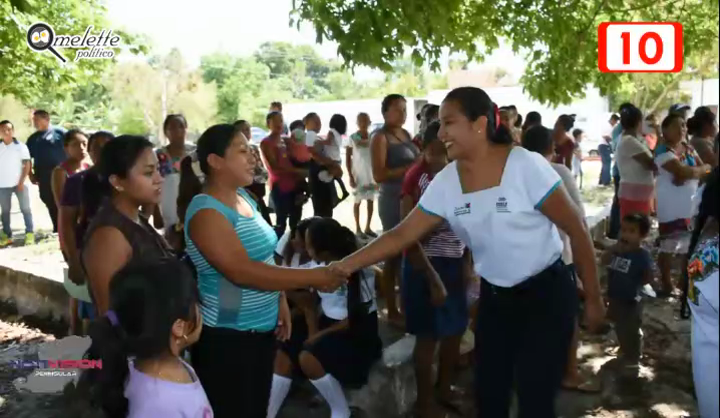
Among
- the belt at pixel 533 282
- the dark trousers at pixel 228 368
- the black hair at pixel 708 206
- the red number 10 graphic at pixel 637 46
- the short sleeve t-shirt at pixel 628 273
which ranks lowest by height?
the short sleeve t-shirt at pixel 628 273

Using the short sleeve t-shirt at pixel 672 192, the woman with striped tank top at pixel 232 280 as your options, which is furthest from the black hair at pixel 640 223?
the woman with striped tank top at pixel 232 280

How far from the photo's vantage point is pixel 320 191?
7.91 meters

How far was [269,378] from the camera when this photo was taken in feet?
9.36

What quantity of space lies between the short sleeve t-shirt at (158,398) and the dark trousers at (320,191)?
5.84 metres

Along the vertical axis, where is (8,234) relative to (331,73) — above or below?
below

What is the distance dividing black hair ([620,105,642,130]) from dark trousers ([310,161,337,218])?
127 inches

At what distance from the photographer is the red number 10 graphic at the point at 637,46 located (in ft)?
25.4

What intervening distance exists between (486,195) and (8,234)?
909 centimetres

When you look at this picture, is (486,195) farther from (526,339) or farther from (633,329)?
(633,329)

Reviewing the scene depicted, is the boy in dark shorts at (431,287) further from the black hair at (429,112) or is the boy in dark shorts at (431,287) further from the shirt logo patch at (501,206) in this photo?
the black hair at (429,112)

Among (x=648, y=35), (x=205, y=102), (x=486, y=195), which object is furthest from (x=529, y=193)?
(x=205, y=102)

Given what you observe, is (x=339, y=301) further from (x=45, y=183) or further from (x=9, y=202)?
(x=9, y=202)

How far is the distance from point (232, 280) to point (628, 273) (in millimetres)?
3368

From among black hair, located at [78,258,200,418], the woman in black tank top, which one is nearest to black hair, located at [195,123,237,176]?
the woman in black tank top
